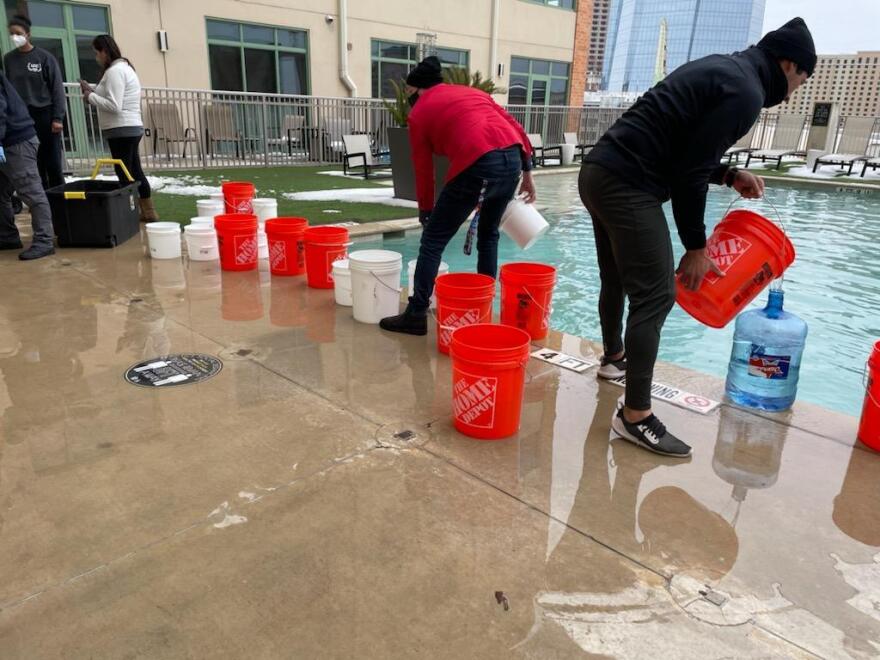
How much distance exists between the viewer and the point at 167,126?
13.7 metres

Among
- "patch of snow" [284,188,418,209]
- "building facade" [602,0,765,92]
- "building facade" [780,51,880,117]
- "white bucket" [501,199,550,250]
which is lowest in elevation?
"patch of snow" [284,188,418,209]

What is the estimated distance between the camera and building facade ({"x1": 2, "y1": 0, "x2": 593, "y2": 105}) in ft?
44.4

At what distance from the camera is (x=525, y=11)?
21797mm

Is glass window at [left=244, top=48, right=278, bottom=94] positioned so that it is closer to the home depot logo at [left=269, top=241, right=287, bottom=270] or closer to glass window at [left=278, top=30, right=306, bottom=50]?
glass window at [left=278, top=30, right=306, bottom=50]

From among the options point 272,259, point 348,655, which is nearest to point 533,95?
point 272,259

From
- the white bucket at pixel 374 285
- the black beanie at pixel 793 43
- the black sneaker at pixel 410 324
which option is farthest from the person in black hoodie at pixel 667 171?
the white bucket at pixel 374 285

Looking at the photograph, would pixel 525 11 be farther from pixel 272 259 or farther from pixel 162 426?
pixel 162 426

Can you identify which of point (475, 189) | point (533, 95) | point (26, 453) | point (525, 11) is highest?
point (525, 11)

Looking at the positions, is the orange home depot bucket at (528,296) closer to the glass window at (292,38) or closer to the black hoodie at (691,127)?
the black hoodie at (691,127)

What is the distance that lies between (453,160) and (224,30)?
14.1 metres

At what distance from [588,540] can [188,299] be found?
3.56 metres

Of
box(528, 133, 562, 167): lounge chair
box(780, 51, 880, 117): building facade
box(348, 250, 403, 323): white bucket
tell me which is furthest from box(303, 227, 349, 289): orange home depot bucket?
box(780, 51, 880, 117): building facade

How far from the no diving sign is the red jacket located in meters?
1.56

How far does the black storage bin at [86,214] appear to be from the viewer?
5855 millimetres
